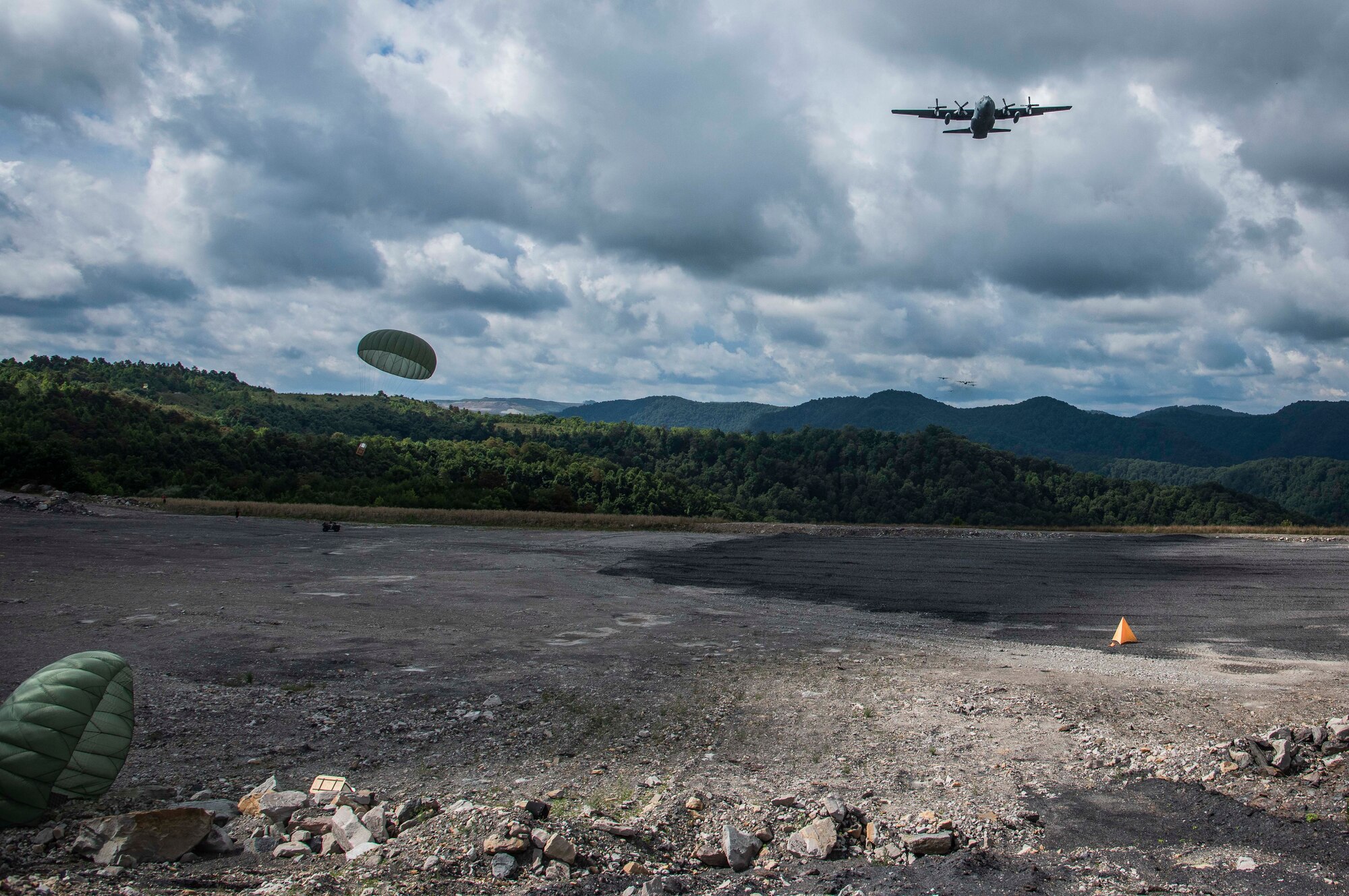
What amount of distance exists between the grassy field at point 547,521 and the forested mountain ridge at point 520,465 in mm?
9281

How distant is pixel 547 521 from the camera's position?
152ft

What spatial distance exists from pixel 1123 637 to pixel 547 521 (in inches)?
1457

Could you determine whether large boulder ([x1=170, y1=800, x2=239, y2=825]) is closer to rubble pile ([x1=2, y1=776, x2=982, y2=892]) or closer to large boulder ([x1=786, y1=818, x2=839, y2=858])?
rubble pile ([x1=2, y1=776, x2=982, y2=892])

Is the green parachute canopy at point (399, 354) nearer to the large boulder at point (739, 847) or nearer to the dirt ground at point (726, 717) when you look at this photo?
the dirt ground at point (726, 717)

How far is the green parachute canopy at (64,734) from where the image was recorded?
5.07 meters

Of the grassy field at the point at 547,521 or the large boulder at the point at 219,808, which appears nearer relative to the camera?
the large boulder at the point at 219,808

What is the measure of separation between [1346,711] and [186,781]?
11.0 meters

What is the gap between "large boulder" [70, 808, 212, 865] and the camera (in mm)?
4793

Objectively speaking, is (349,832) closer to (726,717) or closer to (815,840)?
(815,840)

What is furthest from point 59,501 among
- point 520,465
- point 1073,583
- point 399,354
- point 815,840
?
point 520,465

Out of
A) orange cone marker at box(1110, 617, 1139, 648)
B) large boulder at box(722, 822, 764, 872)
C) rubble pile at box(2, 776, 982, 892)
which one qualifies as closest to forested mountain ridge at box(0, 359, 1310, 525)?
orange cone marker at box(1110, 617, 1139, 648)

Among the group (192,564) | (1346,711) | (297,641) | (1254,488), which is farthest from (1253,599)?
(1254,488)

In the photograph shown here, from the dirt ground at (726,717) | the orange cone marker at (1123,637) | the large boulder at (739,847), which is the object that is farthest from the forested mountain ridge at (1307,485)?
the large boulder at (739,847)

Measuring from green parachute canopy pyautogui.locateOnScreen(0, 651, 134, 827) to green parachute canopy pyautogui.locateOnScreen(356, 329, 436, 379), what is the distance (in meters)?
33.5
